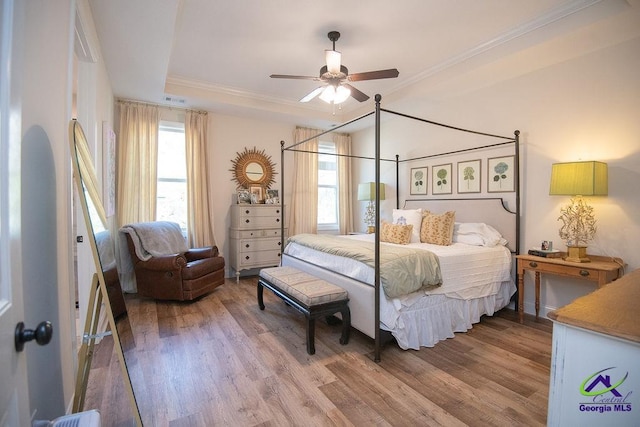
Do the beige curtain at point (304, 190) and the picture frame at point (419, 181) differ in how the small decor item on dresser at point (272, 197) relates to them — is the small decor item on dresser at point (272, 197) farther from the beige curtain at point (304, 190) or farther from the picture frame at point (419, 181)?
the picture frame at point (419, 181)

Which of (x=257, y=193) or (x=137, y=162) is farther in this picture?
(x=257, y=193)

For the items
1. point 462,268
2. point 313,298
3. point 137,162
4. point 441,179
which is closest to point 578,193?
point 462,268

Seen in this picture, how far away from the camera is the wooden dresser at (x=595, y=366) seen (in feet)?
2.66

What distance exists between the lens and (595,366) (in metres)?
0.87

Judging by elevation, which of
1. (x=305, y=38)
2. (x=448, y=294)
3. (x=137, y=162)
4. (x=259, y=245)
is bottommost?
(x=448, y=294)

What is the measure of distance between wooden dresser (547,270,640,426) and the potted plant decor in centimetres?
209

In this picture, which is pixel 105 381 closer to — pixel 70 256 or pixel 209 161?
pixel 70 256

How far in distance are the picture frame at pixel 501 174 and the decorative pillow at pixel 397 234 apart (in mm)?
1108

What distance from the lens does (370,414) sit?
1703 mm

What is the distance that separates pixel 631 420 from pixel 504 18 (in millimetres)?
2933

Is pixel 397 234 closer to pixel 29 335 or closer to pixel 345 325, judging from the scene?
pixel 345 325

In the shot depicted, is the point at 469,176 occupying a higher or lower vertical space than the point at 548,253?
higher

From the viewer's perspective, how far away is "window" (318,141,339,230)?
5709 millimetres

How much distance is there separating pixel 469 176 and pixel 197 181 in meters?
3.82
